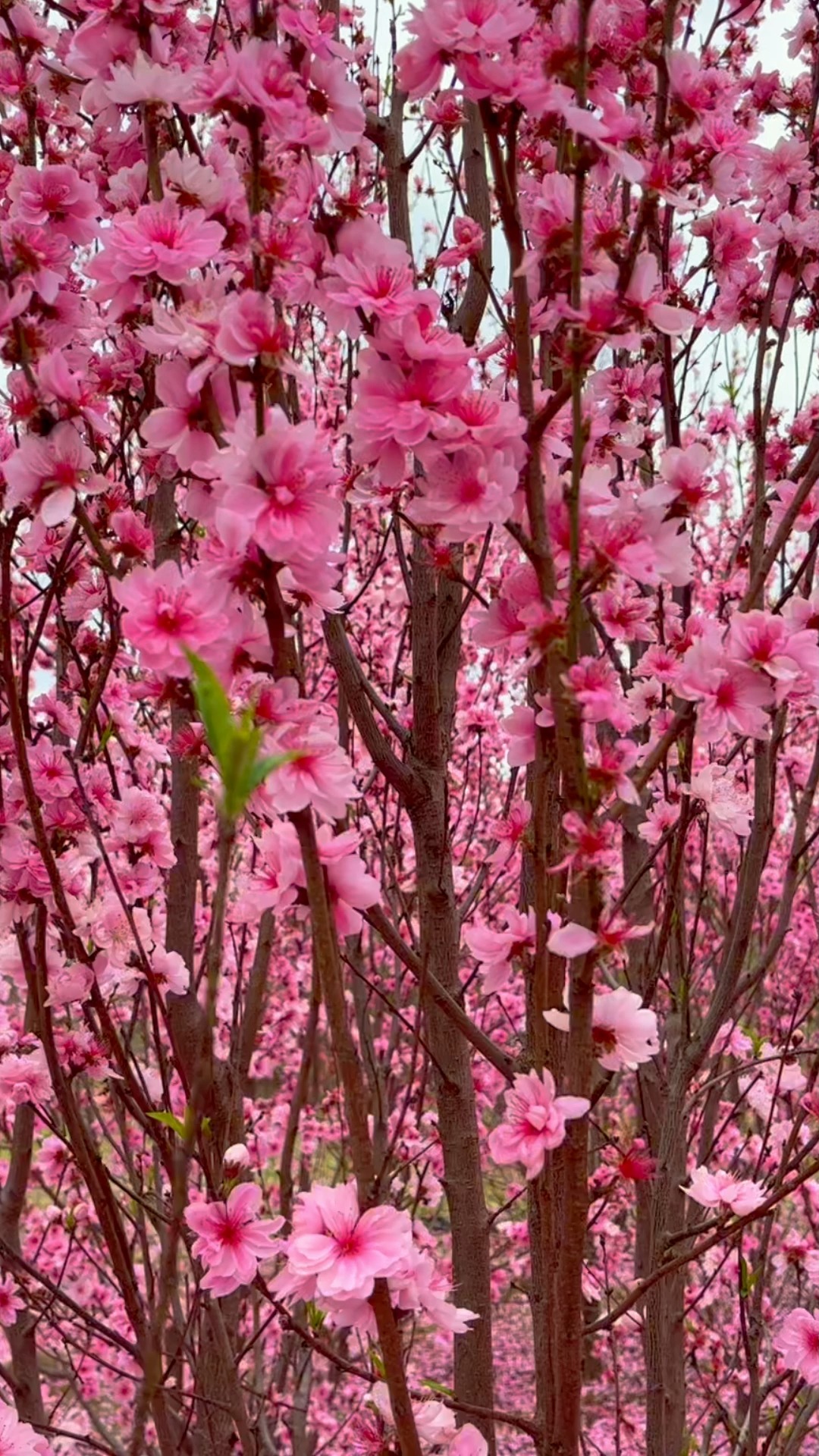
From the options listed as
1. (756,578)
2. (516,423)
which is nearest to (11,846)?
(516,423)

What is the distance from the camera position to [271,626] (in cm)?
106

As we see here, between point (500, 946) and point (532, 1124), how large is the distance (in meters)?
0.30

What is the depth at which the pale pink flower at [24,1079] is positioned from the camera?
1940 millimetres

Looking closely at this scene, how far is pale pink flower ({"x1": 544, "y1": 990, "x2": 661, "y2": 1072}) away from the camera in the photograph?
122 centimetres

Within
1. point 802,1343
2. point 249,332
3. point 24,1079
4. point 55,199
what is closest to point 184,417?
point 249,332

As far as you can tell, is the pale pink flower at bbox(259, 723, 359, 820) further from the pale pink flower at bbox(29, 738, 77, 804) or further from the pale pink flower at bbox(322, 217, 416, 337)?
the pale pink flower at bbox(29, 738, 77, 804)

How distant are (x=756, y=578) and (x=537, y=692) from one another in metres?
0.38

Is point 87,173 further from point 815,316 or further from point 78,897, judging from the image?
point 815,316

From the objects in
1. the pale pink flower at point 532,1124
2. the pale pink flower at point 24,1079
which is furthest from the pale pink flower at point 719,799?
the pale pink flower at point 24,1079

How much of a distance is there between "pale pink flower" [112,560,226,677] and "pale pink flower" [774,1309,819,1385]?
1.70m

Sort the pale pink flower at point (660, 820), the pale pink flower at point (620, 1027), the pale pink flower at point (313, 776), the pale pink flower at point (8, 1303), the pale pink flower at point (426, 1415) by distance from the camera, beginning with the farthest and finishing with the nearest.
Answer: the pale pink flower at point (8, 1303) < the pale pink flower at point (660, 820) < the pale pink flower at point (426, 1415) < the pale pink flower at point (620, 1027) < the pale pink flower at point (313, 776)

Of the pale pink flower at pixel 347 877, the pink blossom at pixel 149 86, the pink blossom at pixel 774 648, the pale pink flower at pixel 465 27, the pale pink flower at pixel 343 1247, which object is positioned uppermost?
the pink blossom at pixel 149 86

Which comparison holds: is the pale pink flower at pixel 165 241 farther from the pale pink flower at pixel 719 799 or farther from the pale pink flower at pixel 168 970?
the pale pink flower at pixel 168 970

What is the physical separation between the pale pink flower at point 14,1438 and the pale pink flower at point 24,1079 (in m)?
0.48
